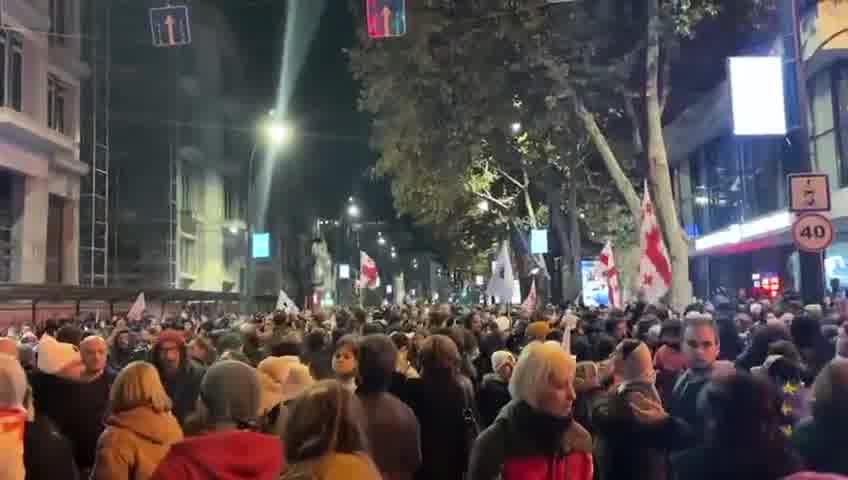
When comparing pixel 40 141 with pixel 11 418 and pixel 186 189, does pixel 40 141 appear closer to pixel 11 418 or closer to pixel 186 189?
pixel 186 189

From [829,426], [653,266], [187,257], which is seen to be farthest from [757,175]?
[187,257]

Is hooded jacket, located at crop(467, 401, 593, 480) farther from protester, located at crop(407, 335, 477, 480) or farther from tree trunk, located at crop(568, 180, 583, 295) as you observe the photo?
tree trunk, located at crop(568, 180, 583, 295)

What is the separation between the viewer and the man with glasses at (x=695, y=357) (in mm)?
6154

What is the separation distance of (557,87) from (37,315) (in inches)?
590

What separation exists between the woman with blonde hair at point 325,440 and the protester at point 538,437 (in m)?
0.80

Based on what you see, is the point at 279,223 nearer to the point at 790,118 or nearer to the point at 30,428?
the point at 790,118

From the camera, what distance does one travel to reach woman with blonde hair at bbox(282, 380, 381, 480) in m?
3.45

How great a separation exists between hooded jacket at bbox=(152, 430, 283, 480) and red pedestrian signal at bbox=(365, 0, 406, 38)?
1150cm

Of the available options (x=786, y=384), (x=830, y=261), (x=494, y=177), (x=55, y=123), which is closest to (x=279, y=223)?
(x=494, y=177)

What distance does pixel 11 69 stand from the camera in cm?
2670

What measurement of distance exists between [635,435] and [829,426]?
1.12 m

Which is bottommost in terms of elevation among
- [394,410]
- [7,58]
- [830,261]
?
[394,410]

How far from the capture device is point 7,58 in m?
26.2

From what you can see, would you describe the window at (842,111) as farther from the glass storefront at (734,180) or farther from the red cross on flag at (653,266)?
the red cross on flag at (653,266)
